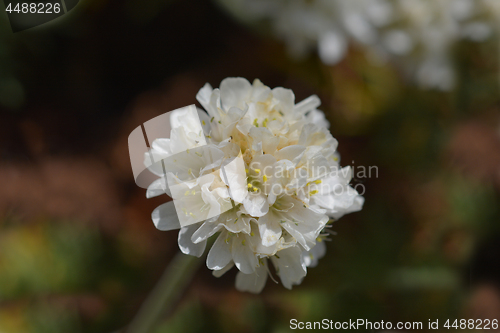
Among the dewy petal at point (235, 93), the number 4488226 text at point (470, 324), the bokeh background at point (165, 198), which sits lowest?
the number 4488226 text at point (470, 324)

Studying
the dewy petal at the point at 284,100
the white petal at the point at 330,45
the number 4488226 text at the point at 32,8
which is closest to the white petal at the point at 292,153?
the dewy petal at the point at 284,100

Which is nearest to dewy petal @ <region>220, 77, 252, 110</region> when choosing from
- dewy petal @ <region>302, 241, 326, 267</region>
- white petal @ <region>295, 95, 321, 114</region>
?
white petal @ <region>295, 95, 321, 114</region>

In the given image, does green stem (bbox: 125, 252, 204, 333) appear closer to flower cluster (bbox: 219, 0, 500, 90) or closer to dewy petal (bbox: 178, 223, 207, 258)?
dewy petal (bbox: 178, 223, 207, 258)

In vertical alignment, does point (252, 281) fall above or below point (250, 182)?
below

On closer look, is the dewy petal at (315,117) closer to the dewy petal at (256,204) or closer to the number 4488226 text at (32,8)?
the dewy petal at (256,204)

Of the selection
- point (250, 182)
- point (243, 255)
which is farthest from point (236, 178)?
point (243, 255)

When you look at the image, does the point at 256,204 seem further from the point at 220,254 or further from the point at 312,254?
the point at 312,254

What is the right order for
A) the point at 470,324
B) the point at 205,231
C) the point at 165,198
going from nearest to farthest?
the point at 205,231
the point at 470,324
the point at 165,198
